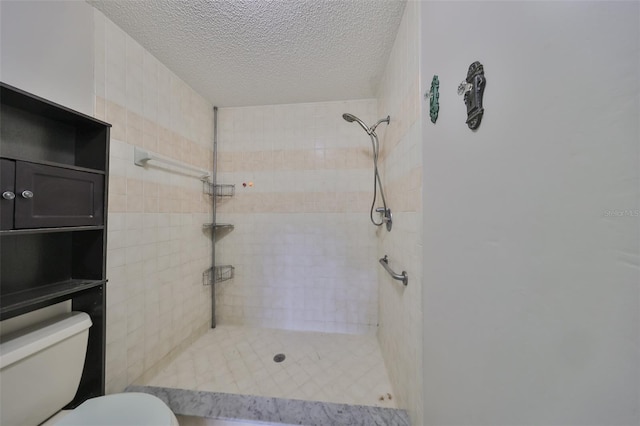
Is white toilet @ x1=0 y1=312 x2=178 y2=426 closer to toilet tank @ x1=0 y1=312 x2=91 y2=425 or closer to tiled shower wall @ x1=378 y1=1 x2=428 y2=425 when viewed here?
toilet tank @ x1=0 y1=312 x2=91 y2=425

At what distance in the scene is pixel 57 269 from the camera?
0.98m

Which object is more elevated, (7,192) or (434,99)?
(434,99)

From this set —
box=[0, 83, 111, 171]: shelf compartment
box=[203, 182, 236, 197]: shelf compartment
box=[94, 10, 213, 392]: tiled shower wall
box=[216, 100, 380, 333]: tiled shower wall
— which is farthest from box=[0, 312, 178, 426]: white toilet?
box=[203, 182, 236, 197]: shelf compartment

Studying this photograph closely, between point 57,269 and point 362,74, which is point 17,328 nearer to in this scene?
point 57,269

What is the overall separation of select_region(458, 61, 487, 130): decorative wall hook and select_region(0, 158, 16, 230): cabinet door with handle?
144 cm

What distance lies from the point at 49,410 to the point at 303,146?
6.93 feet

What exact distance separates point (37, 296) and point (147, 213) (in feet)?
2.07

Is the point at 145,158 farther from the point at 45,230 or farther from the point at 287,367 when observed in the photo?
the point at 287,367

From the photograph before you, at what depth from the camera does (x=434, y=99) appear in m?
0.74

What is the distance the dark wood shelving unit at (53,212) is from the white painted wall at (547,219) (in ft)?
4.73

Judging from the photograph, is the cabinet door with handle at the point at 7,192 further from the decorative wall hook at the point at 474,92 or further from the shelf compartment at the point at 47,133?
the decorative wall hook at the point at 474,92

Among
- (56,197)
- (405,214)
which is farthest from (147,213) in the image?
(405,214)

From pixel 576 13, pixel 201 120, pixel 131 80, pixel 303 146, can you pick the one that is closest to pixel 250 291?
pixel 303 146

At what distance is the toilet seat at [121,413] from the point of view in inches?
31.7
